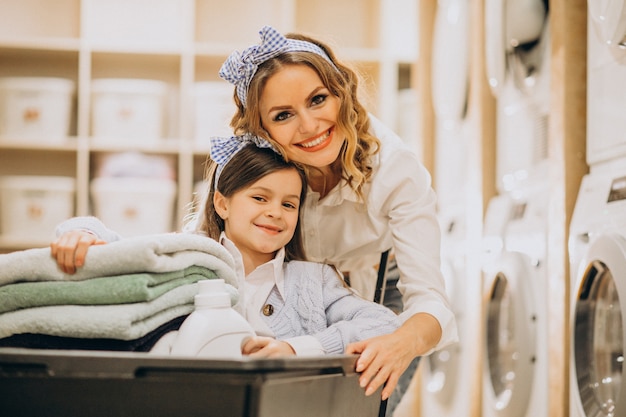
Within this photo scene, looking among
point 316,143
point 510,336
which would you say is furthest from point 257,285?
point 510,336

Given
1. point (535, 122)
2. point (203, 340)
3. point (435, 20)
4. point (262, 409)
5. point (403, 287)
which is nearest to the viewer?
point (262, 409)

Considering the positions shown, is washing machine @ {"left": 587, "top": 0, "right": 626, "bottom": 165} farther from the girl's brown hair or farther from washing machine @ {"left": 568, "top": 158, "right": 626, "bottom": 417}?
the girl's brown hair

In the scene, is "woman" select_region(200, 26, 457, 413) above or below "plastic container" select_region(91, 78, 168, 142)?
below

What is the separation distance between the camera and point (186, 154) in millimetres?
3627

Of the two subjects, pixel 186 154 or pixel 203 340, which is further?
pixel 186 154

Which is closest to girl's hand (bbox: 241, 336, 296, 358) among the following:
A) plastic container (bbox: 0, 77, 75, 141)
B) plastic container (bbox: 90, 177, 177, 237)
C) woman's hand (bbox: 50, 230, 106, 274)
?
woman's hand (bbox: 50, 230, 106, 274)

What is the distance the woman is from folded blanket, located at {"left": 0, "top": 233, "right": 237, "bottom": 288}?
472 mm

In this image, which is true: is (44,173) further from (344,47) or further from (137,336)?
(137,336)

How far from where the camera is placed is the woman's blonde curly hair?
5.03ft

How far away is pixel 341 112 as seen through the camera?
1547mm

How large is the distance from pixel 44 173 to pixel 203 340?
308 centimetres

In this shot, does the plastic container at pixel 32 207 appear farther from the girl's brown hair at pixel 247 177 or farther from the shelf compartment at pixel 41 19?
the girl's brown hair at pixel 247 177

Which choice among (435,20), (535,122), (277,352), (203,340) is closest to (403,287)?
(277,352)

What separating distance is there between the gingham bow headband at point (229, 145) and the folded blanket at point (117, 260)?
→ 0.43 m
